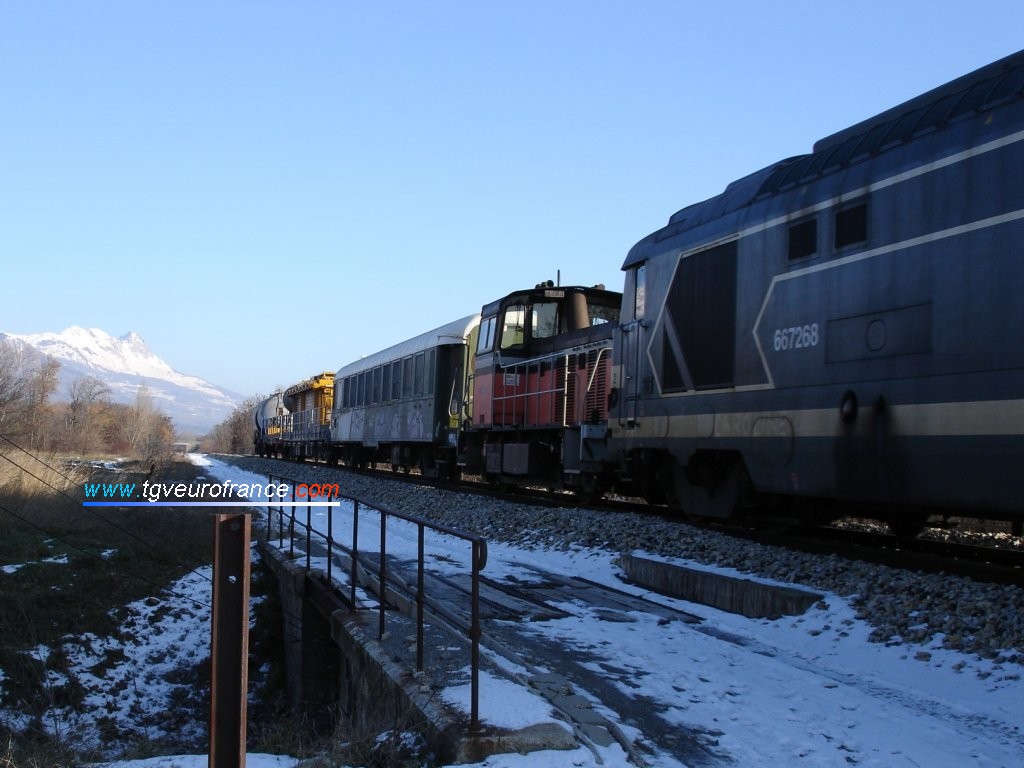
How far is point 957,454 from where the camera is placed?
6188 mm

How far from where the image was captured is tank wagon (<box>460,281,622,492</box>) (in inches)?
520

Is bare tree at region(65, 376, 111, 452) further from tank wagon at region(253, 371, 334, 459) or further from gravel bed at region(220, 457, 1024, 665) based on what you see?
gravel bed at region(220, 457, 1024, 665)

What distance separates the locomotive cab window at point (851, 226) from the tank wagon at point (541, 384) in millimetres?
5464

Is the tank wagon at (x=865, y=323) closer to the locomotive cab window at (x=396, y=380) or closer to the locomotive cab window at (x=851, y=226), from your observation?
the locomotive cab window at (x=851, y=226)

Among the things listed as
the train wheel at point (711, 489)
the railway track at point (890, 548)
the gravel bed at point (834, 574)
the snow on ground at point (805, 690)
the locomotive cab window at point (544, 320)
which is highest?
the locomotive cab window at point (544, 320)

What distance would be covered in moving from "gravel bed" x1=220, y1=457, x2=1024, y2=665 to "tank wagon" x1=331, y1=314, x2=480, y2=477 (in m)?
6.67

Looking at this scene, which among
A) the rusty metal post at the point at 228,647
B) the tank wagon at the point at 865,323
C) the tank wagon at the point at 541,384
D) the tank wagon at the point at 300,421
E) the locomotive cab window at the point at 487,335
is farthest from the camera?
the tank wagon at the point at 300,421

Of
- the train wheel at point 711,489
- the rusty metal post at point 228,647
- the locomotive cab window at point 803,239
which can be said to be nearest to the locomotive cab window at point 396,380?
the train wheel at point 711,489

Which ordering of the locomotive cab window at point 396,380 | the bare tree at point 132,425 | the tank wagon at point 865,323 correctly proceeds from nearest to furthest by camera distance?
the tank wagon at point 865,323 < the locomotive cab window at point 396,380 < the bare tree at point 132,425

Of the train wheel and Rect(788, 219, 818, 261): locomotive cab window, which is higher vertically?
Rect(788, 219, 818, 261): locomotive cab window

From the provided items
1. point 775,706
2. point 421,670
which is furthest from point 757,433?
point 421,670

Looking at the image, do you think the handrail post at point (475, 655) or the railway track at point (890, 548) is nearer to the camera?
the handrail post at point (475, 655)

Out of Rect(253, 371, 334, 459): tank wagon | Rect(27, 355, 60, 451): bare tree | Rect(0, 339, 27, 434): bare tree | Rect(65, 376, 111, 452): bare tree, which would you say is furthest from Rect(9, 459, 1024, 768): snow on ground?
Rect(65, 376, 111, 452): bare tree

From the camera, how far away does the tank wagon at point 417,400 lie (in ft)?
65.9
